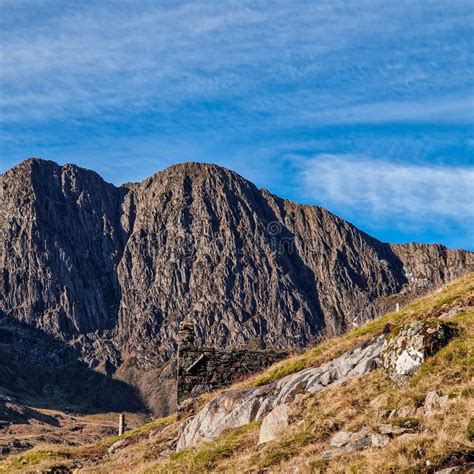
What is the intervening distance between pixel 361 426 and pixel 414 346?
3.19 m

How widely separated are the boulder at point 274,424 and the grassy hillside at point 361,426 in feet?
0.74

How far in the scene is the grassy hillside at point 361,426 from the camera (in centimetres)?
1365

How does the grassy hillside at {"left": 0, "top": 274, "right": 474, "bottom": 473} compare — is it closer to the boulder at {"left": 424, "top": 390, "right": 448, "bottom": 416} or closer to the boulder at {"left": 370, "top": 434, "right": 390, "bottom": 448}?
the boulder at {"left": 424, "top": 390, "right": 448, "bottom": 416}

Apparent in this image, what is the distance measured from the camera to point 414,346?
18719 millimetres

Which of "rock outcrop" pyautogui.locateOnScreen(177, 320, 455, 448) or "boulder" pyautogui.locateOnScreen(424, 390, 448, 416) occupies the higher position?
"rock outcrop" pyautogui.locateOnScreen(177, 320, 455, 448)

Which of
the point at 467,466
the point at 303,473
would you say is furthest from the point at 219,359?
the point at 467,466

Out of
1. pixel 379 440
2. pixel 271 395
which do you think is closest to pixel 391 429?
pixel 379 440

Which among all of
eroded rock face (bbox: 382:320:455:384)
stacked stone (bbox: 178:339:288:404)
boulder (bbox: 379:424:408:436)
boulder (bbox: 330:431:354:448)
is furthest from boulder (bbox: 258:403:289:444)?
stacked stone (bbox: 178:339:288:404)

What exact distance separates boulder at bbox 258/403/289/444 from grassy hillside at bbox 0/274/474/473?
0.23 metres

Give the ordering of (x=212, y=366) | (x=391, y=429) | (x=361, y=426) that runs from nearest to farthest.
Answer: (x=391, y=429), (x=361, y=426), (x=212, y=366)

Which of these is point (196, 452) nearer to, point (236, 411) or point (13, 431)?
point (236, 411)

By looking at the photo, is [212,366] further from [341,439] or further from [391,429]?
[391,429]

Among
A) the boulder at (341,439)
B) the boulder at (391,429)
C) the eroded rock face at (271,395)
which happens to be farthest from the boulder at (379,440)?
the eroded rock face at (271,395)

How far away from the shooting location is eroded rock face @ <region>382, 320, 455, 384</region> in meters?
18.5
